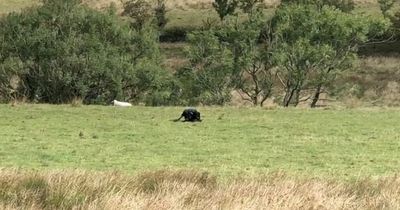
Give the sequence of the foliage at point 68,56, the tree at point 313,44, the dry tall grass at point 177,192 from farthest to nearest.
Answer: the tree at point 313,44, the foliage at point 68,56, the dry tall grass at point 177,192

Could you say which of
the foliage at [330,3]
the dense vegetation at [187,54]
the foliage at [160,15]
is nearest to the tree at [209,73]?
the dense vegetation at [187,54]

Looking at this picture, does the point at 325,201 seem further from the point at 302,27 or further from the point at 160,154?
the point at 302,27

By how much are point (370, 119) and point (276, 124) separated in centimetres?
406

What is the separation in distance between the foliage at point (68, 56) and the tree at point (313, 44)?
793 centimetres

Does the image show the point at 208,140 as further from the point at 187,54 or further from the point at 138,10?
the point at 138,10

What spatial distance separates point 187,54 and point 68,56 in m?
7.63

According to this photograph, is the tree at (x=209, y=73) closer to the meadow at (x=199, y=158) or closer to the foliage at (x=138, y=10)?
the meadow at (x=199, y=158)

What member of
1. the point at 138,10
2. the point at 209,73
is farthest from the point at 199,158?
the point at 138,10

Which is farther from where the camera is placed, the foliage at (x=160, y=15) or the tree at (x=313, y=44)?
the foliage at (x=160, y=15)

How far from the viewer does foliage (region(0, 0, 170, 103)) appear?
114 feet

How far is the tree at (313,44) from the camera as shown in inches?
1437

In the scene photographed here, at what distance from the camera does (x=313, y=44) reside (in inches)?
1458

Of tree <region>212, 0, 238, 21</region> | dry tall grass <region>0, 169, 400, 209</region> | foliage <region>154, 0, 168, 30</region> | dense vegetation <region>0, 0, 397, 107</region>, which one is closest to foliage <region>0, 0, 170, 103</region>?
dense vegetation <region>0, 0, 397, 107</region>

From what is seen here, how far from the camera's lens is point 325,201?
8.59m
